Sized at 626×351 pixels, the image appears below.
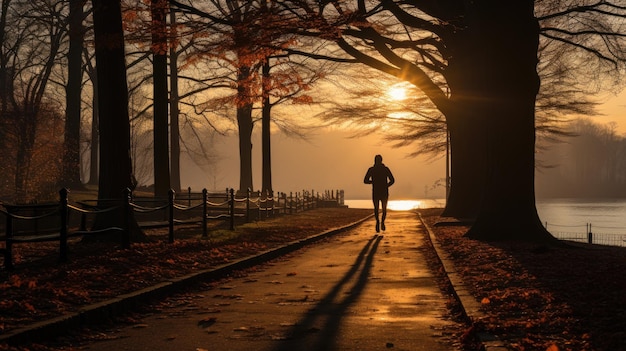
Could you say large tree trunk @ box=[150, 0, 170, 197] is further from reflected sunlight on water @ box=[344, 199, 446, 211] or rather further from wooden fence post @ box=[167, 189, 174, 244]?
reflected sunlight on water @ box=[344, 199, 446, 211]

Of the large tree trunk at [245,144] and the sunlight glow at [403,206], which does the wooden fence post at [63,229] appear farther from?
the sunlight glow at [403,206]

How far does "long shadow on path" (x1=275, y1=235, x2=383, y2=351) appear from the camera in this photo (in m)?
6.88

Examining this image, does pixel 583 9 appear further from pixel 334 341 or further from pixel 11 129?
pixel 11 129

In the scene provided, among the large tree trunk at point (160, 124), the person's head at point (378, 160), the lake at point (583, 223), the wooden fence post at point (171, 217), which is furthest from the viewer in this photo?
the lake at point (583, 223)

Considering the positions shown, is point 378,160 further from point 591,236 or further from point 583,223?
point 583,223

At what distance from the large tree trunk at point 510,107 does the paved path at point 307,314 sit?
346 centimetres

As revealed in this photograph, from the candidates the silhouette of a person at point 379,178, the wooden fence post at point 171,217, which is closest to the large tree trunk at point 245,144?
the silhouette of a person at point 379,178

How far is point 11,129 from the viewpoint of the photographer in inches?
1357

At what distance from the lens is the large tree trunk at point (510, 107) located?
15.8 meters

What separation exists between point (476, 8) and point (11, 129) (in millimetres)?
24909

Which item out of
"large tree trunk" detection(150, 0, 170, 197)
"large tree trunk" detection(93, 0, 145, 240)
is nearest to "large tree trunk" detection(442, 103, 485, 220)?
"large tree trunk" detection(150, 0, 170, 197)

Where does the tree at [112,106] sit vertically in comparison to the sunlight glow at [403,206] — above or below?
above

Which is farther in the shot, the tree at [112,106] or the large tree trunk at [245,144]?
the large tree trunk at [245,144]

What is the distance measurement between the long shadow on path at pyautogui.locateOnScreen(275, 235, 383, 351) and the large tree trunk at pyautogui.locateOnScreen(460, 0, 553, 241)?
4.43 meters
